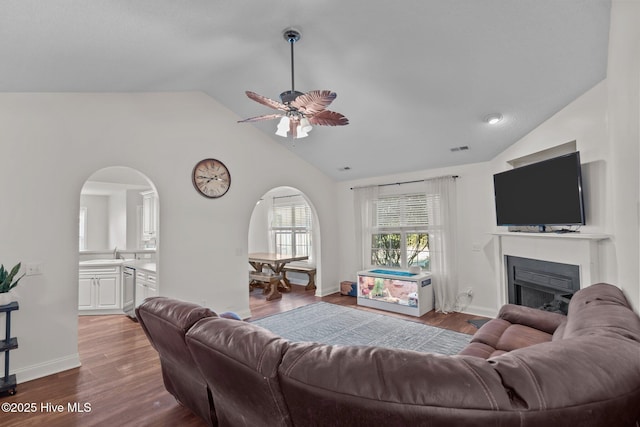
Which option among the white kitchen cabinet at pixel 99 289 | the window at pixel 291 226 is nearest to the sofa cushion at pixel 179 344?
the white kitchen cabinet at pixel 99 289

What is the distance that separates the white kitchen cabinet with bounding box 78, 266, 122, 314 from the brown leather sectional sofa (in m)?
A: 4.40

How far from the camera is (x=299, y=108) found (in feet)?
7.98

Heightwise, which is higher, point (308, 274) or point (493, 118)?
point (493, 118)

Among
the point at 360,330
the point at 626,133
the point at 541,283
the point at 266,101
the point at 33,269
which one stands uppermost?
the point at 266,101

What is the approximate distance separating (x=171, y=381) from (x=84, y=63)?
2627 mm

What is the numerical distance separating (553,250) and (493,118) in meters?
1.54

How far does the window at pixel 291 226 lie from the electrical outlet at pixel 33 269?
4.76 metres

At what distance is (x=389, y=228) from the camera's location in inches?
223

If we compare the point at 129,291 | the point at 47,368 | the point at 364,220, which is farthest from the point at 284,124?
the point at 129,291

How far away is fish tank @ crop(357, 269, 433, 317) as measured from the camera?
4648 millimetres

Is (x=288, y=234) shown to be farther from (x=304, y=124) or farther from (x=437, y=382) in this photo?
(x=437, y=382)

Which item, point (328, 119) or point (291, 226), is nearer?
point (328, 119)

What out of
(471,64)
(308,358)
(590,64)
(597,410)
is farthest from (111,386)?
(590,64)

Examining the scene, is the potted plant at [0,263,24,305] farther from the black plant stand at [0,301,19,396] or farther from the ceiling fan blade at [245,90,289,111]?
the ceiling fan blade at [245,90,289,111]
